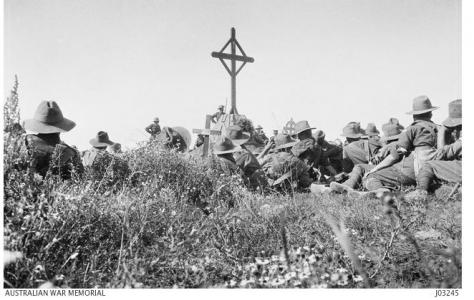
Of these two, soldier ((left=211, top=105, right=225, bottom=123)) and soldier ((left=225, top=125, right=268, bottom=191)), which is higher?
soldier ((left=211, top=105, right=225, bottom=123))

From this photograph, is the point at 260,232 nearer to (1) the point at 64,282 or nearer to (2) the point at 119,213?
(2) the point at 119,213

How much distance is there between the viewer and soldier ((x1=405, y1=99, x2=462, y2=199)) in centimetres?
583

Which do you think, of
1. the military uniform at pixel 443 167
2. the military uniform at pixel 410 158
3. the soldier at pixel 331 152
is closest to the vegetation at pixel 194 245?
the military uniform at pixel 443 167

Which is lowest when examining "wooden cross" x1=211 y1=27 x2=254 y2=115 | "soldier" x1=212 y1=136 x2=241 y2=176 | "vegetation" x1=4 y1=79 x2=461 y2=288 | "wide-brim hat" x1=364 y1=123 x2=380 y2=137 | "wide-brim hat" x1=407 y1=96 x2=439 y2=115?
"vegetation" x1=4 y1=79 x2=461 y2=288

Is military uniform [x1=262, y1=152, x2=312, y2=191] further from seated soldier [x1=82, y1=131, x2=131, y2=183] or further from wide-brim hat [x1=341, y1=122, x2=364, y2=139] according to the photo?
Result: wide-brim hat [x1=341, y1=122, x2=364, y2=139]

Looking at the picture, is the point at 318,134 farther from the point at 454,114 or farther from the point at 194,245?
the point at 194,245

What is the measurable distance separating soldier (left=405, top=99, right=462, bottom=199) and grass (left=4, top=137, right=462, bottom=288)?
1.89 metres

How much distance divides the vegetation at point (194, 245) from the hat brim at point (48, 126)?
82 centimetres

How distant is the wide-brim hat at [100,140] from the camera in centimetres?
968

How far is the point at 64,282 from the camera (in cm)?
259

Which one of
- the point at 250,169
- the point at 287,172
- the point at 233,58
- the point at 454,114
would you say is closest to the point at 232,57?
the point at 233,58

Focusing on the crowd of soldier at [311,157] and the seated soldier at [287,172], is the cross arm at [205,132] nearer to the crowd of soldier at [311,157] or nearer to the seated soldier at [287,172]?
the crowd of soldier at [311,157]

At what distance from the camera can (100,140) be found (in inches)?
384

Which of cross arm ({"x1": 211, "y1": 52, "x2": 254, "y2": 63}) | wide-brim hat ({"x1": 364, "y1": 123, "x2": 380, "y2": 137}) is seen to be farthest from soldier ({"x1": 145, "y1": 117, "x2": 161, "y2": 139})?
wide-brim hat ({"x1": 364, "y1": 123, "x2": 380, "y2": 137})
